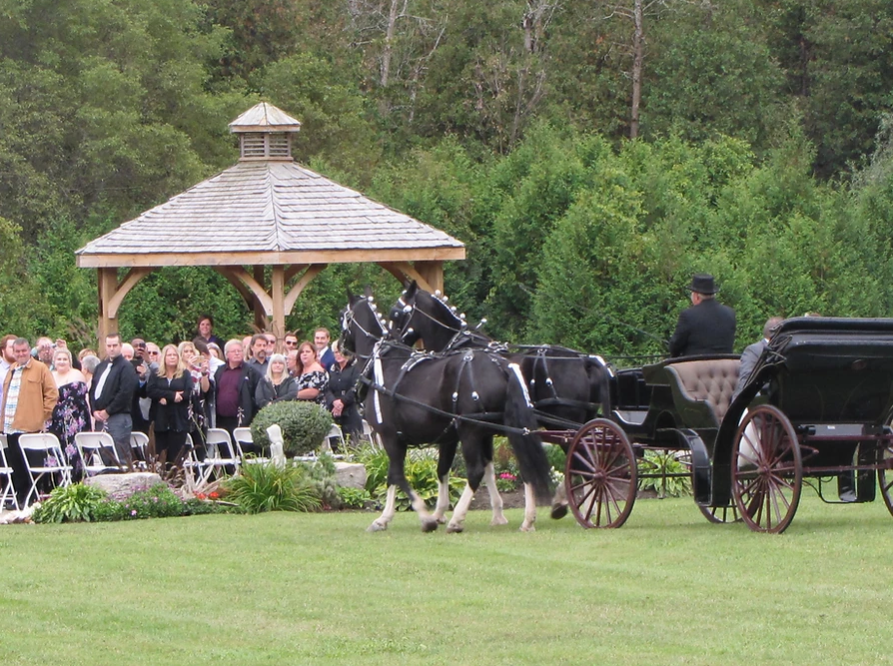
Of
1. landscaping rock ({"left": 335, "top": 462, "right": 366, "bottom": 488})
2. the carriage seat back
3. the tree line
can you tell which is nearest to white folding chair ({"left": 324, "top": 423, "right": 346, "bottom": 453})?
landscaping rock ({"left": 335, "top": 462, "right": 366, "bottom": 488})

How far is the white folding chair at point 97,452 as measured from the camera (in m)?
16.6

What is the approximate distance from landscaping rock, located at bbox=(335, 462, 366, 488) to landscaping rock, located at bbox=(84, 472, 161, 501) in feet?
6.26

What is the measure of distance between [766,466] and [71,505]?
7.14 meters

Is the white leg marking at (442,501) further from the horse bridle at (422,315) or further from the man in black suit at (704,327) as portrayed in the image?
the man in black suit at (704,327)

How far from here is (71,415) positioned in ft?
55.3

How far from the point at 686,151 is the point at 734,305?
1152cm

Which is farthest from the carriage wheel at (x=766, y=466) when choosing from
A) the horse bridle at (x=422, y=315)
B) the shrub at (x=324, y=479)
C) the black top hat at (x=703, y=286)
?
the shrub at (x=324, y=479)

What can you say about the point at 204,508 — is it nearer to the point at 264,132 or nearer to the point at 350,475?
the point at 350,475

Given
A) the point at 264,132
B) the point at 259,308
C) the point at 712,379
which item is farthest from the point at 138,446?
the point at 264,132

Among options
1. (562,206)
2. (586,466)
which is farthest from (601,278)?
(586,466)

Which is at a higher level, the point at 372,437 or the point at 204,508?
the point at 372,437

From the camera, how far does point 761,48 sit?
44.9 m

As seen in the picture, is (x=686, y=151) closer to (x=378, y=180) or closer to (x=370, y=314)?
(x=378, y=180)

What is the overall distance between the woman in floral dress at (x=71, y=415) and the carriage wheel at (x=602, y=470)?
5917 mm
